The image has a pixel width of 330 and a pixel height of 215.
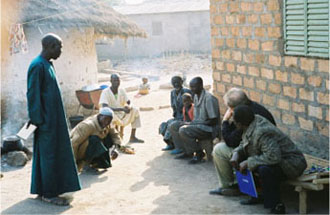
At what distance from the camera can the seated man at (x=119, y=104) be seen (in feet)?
29.5

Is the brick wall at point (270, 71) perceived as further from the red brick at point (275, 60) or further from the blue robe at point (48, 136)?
the blue robe at point (48, 136)

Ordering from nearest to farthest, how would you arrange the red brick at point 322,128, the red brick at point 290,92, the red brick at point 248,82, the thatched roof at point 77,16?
the red brick at point 322,128 → the red brick at point 290,92 → the red brick at point 248,82 → the thatched roof at point 77,16

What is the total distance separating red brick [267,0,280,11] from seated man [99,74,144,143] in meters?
3.15

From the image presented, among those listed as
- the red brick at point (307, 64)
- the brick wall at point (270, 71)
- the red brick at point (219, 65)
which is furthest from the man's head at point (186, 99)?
the red brick at point (307, 64)

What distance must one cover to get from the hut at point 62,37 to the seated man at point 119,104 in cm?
275

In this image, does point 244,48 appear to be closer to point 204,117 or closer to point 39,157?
point 204,117

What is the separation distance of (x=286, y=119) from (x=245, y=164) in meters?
1.60

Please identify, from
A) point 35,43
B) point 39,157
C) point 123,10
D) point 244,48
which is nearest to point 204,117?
point 244,48

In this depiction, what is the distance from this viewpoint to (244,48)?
7434 millimetres

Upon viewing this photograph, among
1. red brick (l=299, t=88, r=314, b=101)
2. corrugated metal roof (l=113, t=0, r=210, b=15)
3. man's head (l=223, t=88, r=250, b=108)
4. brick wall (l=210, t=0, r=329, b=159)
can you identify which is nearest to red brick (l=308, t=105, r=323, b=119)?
brick wall (l=210, t=0, r=329, b=159)

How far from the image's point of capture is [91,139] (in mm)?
7020

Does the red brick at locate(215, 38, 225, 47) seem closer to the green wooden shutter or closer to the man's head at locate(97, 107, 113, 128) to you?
the green wooden shutter

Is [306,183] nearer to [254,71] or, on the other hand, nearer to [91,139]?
[254,71]

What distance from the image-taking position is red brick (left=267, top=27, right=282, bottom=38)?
6695mm
